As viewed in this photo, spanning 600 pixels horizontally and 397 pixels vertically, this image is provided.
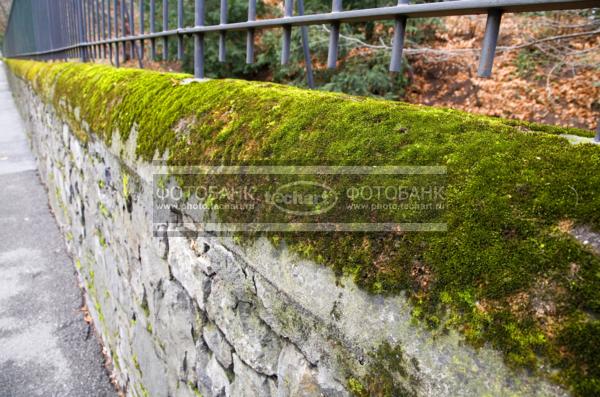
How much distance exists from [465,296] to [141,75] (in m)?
2.30

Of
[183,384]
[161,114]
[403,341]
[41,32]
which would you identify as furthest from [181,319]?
[41,32]

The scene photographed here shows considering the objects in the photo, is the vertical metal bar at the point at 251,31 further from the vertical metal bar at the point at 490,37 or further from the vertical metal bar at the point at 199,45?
the vertical metal bar at the point at 490,37

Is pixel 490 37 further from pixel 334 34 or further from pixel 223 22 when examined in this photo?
pixel 223 22

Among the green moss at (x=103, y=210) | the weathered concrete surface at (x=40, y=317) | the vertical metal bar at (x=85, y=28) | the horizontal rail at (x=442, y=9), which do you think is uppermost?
the vertical metal bar at (x=85, y=28)

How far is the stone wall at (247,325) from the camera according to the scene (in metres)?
0.77

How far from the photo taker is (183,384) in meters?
1.82

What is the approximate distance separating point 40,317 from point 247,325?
147 inches

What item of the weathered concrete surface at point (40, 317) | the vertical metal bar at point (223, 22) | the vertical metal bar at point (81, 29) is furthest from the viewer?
the vertical metal bar at point (81, 29)

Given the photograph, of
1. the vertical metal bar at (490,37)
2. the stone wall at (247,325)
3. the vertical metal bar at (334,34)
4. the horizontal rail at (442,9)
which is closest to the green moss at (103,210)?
the stone wall at (247,325)

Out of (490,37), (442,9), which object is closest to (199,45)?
(442,9)

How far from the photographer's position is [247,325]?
131 cm

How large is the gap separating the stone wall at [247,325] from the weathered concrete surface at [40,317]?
713mm

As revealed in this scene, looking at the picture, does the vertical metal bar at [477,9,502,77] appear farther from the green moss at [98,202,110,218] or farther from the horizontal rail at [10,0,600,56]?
the green moss at [98,202,110,218]

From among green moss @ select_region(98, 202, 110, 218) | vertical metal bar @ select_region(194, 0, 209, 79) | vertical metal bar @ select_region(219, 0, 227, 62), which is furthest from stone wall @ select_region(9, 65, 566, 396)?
vertical metal bar @ select_region(219, 0, 227, 62)
